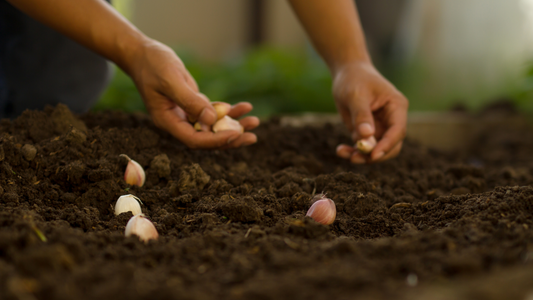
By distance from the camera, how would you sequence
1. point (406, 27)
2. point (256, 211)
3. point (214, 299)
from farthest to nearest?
point (406, 27) → point (256, 211) → point (214, 299)

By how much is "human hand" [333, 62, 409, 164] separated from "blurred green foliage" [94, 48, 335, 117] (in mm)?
2141

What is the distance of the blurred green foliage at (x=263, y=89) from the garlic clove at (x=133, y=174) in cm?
261

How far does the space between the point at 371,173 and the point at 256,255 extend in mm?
868

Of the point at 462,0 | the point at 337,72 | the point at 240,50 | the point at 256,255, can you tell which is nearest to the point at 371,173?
the point at 337,72

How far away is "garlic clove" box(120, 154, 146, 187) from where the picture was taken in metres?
1.27

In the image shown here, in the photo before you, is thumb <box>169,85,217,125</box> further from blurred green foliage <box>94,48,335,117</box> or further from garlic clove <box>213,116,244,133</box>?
blurred green foliage <box>94,48,335,117</box>

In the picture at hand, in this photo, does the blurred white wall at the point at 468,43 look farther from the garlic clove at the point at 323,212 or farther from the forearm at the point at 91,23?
the forearm at the point at 91,23

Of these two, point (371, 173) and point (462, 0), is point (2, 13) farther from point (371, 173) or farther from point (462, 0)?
point (462, 0)

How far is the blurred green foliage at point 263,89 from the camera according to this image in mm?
4102

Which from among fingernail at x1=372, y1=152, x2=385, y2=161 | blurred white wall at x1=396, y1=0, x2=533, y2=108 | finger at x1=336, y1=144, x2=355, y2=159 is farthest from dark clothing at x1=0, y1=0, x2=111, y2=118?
blurred white wall at x1=396, y1=0, x2=533, y2=108

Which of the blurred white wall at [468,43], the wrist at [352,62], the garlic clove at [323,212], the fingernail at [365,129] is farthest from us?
the blurred white wall at [468,43]

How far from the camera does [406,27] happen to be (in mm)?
4953

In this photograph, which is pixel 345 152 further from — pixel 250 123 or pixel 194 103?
pixel 194 103

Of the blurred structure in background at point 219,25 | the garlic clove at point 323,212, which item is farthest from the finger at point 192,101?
the blurred structure in background at point 219,25
